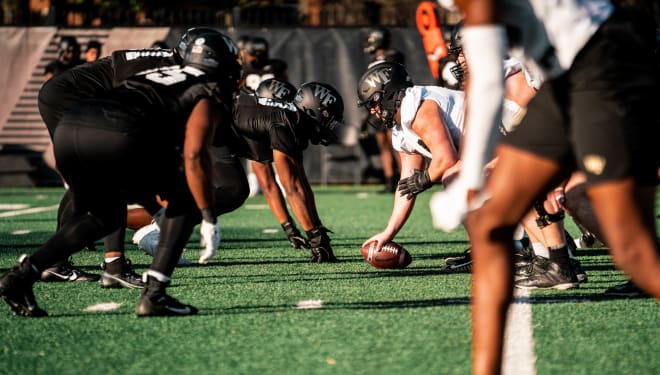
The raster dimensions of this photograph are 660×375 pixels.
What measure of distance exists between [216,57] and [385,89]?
6.38 feet

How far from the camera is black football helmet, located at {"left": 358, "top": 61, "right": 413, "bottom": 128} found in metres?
6.87

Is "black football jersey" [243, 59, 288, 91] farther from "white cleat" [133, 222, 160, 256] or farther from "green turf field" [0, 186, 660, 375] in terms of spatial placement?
"white cleat" [133, 222, 160, 256]

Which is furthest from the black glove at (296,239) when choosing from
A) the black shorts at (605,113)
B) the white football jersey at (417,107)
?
the black shorts at (605,113)

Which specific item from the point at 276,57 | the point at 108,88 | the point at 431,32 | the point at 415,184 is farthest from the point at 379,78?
the point at 276,57

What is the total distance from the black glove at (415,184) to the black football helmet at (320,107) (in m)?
1.59

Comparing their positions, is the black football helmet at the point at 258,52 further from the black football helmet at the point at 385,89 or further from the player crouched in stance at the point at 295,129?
the black football helmet at the point at 385,89

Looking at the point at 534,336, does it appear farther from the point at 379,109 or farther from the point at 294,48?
the point at 294,48

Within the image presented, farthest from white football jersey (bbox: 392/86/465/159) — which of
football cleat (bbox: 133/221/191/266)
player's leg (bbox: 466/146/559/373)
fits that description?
player's leg (bbox: 466/146/559/373)

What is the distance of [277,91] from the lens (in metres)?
8.62

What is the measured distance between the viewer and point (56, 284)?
6492mm

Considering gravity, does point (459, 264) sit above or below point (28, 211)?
above

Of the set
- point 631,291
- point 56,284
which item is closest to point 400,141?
point 631,291

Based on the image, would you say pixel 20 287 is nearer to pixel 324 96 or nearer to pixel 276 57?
pixel 324 96

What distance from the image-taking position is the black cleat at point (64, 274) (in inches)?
261
